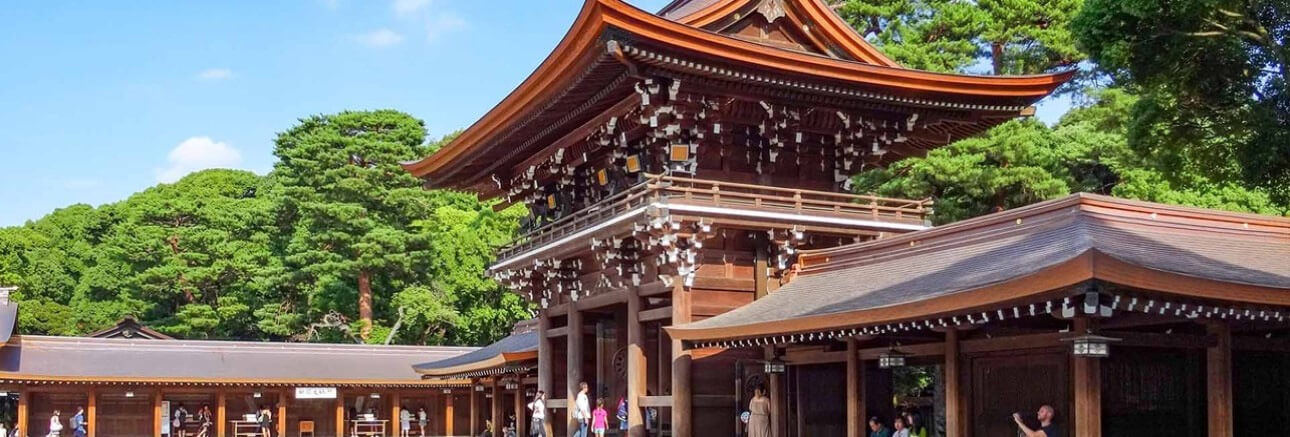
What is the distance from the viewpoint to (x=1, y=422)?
4097 centimetres

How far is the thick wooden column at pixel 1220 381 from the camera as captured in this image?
1368 cm

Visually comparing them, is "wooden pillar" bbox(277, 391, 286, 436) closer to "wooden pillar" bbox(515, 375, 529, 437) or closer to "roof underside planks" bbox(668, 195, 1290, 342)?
"wooden pillar" bbox(515, 375, 529, 437)

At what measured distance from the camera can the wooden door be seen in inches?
590

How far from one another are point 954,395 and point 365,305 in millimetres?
43036

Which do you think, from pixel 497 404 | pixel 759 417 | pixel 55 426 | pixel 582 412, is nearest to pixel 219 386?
pixel 55 426

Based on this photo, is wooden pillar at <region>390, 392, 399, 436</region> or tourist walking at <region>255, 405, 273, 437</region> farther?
wooden pillar at <region>390, 392, 399, 436</region>

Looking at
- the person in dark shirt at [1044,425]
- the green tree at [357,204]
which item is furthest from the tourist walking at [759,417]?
the green tree at [357,204]

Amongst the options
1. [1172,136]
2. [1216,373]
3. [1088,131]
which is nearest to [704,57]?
[1172,136]

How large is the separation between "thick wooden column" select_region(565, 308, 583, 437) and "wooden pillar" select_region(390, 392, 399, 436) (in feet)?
62.7

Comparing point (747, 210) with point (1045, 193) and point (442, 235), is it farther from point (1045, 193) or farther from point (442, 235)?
point (442, 235)

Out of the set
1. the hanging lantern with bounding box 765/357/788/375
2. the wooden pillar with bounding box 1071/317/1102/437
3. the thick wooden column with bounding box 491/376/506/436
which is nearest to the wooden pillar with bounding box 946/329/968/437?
the wooden pillar with bounding box 1071/317/1102/437

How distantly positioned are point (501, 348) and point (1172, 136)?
2074 centimetres

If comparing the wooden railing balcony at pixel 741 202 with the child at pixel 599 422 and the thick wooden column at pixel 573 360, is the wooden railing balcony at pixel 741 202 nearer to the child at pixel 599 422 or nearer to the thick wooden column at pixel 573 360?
the thick wooden column at pixel 573 360

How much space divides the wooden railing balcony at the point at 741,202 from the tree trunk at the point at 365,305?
108 feet
